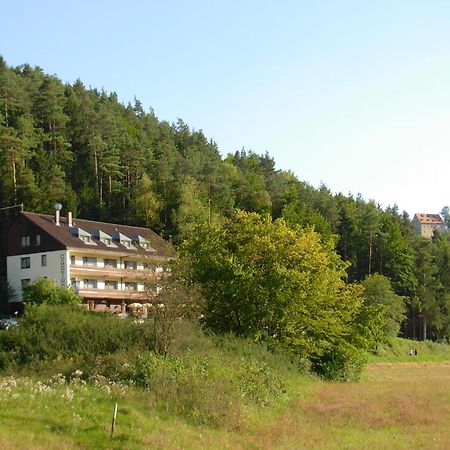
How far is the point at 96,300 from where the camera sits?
67750 mm

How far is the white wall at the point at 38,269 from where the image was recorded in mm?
63750

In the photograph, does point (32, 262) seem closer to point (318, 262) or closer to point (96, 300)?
point (96, 300)

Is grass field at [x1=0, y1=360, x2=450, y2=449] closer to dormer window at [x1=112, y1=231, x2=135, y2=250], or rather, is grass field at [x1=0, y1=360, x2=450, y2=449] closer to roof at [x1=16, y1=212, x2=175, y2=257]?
roof at [x1=16, y1=212, x2=175, y2=257]

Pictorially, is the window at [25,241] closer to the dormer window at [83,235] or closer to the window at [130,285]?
the dormer window at [83,235]

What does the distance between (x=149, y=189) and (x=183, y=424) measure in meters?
69.3

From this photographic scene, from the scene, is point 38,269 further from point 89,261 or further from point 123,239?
point 123,239

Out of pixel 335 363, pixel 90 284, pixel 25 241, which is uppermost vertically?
pixel 25 241

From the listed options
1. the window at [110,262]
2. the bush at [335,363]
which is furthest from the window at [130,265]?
the bush at [335,363]

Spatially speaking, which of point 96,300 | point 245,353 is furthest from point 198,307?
point 96,300

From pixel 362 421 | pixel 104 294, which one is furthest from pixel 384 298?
pixel 362 421

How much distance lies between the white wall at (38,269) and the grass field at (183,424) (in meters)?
43.1

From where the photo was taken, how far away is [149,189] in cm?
8569

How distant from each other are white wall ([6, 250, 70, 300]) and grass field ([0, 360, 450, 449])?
43.1 meters

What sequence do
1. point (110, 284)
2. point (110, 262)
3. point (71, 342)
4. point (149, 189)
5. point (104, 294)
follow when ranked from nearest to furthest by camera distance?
1. point (71, 342)
2. point (104, 294)
3. point (110, 284)
4. point (110, 262)
5. point (149, 189)
